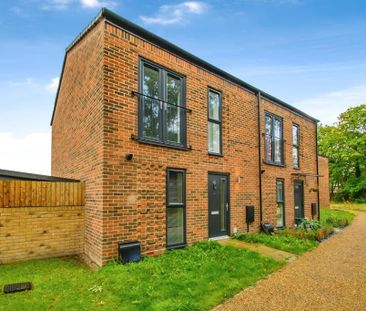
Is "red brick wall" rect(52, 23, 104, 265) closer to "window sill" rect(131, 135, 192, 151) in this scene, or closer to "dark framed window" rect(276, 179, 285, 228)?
"window sill" rect(131, 135, 192, 151)

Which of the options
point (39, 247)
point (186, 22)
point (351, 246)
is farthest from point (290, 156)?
point (39, 247)

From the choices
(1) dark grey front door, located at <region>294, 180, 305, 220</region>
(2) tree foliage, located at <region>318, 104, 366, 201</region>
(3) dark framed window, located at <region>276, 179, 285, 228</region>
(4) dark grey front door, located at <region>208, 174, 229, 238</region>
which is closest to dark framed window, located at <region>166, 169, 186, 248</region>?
(4) dark grey front door, located at <region>208, 174, 229, 238</region>

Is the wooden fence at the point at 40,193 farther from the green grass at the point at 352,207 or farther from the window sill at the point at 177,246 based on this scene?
the green grass at the point at 352,207

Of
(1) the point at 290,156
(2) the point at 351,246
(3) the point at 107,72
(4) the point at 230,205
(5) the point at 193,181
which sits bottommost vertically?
(2) the point at 351,246

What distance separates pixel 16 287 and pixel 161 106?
508 cm

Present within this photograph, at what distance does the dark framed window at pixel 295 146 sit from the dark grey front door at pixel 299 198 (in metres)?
0.95

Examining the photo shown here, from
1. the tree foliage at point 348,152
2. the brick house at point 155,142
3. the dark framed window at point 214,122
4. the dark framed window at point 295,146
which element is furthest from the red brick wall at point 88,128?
the tree foliage at point 348,152

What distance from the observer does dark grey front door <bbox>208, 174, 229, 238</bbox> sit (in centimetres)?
826

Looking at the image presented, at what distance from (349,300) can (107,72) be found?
6.55 metres

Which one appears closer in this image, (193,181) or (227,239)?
(193,181)

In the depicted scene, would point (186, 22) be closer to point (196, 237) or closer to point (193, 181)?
point (193, 181)

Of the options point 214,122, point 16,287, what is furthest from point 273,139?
point 16,287

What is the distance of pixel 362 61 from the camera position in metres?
13.1

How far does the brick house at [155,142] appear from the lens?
610cm
